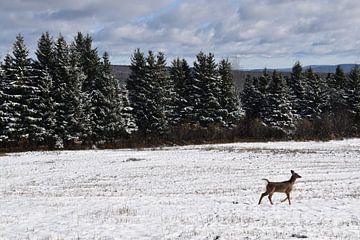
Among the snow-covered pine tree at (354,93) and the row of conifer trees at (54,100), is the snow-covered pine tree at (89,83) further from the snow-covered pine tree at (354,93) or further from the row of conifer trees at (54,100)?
the snow-covered pine tree at (354,93)

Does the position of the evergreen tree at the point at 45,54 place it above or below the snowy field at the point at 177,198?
above

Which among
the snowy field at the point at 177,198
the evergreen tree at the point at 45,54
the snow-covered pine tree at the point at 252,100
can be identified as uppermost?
the evergreen tree at the point at 45,54

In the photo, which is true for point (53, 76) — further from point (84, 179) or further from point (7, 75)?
point (84, 179)

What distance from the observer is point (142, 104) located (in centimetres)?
5875

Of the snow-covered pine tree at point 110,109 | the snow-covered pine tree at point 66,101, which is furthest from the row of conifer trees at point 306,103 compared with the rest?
the snow-covered pine tree at point 66,101

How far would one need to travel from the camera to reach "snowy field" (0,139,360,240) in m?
12.9

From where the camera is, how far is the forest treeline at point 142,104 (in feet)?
163

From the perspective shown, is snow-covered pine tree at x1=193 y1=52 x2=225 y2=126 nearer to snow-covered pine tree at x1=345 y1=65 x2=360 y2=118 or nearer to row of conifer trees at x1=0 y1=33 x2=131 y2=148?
row of conifer trees at x1=0 y1=33 x2=131 y2=148

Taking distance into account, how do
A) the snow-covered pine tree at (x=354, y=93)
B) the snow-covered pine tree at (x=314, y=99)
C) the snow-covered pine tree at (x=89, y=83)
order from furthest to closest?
the snow-covered pine tree at (x=314, y=99)
the snow-covered pine tree at (x=354, y=93)
the snow-covered pine tree at (x=89, y=83)

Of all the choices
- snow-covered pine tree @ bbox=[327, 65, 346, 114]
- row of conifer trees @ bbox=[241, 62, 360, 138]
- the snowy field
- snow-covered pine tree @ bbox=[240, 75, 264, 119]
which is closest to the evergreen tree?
the snowy field

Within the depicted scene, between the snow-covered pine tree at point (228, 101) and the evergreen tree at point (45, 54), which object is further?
the snow-covered pine tree at point (228, 101)

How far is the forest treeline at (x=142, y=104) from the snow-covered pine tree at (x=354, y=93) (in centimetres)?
14

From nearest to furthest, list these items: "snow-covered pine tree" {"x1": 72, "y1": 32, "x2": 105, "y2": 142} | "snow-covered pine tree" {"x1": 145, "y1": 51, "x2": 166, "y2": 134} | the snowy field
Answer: the snowy field, "snow-covered pine tree" {"x1": 72, "y1": 32, "x2": 105, "y2": 142}, "snow-covered pine tree" {"x1": 145, "y1": 51, "x2": 166, "y2": 134}

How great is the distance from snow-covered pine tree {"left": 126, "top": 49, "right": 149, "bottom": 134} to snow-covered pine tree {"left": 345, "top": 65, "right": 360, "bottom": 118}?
30.3 meters
